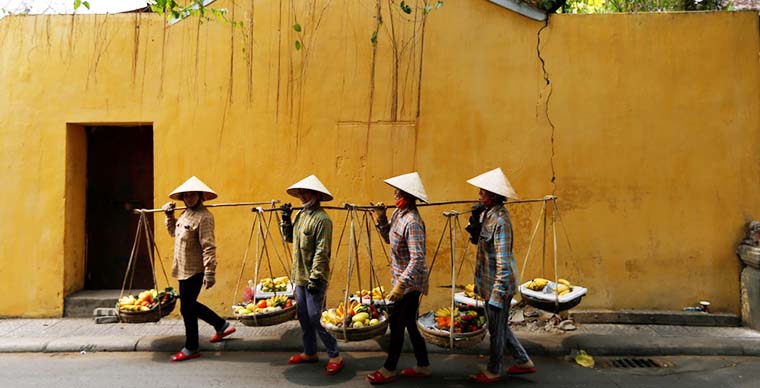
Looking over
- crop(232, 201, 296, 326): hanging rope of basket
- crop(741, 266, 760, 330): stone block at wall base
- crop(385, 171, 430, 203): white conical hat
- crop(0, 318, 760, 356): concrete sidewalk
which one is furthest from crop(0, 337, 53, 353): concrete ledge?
crop(741, 266, 760, 330): stone block at wall base

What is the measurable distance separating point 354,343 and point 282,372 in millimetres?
922

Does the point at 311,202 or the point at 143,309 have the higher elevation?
the point at 311,202

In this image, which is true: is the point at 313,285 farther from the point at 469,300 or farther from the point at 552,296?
the point at 552,296

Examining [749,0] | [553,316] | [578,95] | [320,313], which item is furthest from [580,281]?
[749,0]

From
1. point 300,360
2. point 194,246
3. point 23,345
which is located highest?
point 194,246

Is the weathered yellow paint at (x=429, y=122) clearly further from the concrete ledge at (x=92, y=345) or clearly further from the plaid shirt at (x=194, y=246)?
the plaid shirt at (x=194, y=246)

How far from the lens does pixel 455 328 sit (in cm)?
407

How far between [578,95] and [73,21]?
6.34 m

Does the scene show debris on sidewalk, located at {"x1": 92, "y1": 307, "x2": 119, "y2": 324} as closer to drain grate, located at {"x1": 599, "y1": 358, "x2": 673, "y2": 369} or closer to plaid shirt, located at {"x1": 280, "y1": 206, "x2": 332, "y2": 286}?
plaid shirt, located at {"x1": 280, "y1": 206, "x2": 332, "y2": 286}

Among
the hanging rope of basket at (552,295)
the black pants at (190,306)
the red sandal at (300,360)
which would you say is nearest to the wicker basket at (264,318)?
the red sandal at (300,360)

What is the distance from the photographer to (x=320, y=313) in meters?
4.36

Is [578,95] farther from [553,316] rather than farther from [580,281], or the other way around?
[553,316]

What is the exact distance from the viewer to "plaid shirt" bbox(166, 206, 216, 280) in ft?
15.6

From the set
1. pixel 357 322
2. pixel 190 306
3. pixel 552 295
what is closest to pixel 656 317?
pixel 552 295
